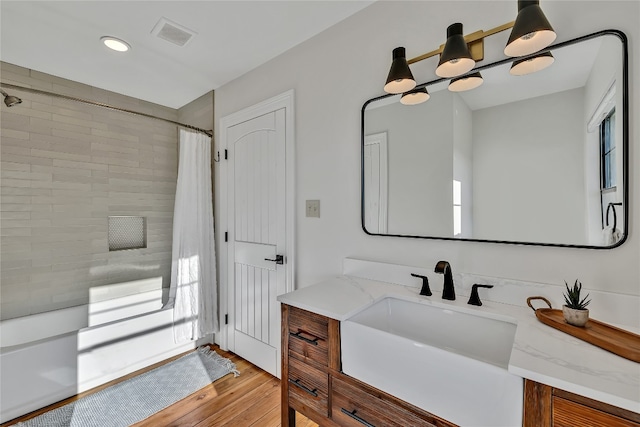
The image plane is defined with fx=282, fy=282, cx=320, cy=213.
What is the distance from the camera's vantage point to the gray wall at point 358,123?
103 centimetres

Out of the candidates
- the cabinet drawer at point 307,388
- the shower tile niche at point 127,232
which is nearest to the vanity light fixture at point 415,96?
the cabinet drawer at point 307,388

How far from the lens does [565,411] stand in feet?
2.32

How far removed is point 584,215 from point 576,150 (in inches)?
9.8

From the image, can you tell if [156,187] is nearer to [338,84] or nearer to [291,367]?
[338,84]

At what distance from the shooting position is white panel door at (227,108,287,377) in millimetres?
2152

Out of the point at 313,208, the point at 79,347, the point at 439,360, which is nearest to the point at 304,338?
the point at 439,360

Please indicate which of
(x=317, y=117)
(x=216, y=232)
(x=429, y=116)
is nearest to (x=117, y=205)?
(x=216, y=232)

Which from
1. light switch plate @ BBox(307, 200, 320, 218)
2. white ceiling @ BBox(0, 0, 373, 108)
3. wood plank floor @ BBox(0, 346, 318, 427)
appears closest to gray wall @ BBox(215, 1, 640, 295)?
light switch plate @ BBox(307, 200, 320, 218)

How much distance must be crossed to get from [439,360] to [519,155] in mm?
889

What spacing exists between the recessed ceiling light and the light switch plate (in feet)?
5.62

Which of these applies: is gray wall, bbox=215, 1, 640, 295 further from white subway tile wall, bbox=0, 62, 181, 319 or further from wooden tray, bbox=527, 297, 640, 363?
white subway tile wall, bbox=0, 62, 181, 319

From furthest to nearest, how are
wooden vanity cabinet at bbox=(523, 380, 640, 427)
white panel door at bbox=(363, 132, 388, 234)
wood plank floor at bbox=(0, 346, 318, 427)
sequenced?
1. wood plank floor at bbox=(0, 346, 318, 427)
2. white panel door at bbox=(363, 132, 388, 234)
3. wooden vanity cabinet at bbox=(523, 380, 640, 427)

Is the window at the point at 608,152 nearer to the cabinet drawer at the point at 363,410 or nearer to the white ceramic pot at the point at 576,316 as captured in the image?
the white ceramic pot at the point at 576,316

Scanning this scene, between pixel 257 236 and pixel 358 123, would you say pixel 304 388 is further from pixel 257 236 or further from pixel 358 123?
pixel 358 123
